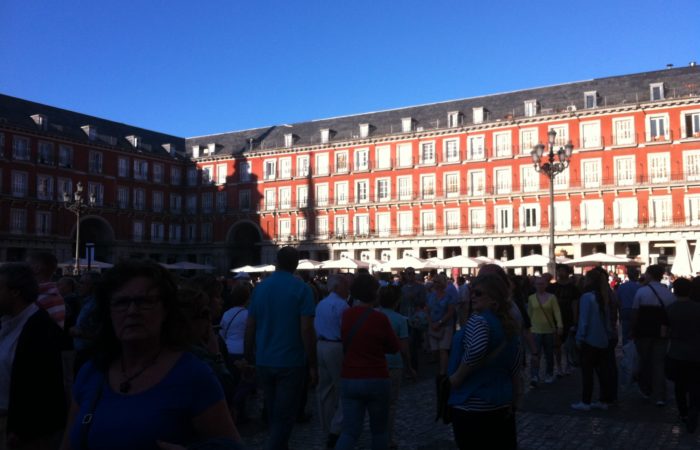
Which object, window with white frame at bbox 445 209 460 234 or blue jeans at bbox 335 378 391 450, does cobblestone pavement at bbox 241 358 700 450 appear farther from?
window with white frame at bbox 445 209 460 234

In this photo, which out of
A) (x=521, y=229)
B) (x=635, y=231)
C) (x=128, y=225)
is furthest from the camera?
(x=128, y=225)

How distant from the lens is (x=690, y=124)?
38.4 metres

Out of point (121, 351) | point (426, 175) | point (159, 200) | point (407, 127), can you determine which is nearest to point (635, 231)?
point (426, 175)

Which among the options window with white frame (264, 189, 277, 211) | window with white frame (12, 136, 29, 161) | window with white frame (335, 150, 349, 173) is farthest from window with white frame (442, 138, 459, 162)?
window with white frame (12, 136, 29, 161)

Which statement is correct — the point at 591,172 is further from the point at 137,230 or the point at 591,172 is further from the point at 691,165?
the point at 137,230

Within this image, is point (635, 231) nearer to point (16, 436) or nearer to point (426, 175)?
point (426, 175)

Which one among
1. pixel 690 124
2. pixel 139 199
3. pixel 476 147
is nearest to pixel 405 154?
pixel 476 147

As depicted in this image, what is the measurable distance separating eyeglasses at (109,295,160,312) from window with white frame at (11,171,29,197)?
47.0 metres

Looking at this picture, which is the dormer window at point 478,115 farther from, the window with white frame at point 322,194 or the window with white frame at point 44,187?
the window with white frame at point 44,187

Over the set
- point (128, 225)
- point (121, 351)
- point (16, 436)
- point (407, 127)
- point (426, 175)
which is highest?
point (407, 127)

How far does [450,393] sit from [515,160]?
4100cm

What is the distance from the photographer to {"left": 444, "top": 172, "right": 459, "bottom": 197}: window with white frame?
45312 mm

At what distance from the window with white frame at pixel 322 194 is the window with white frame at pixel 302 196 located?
3.19 ft

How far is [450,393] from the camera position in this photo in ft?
13.5
